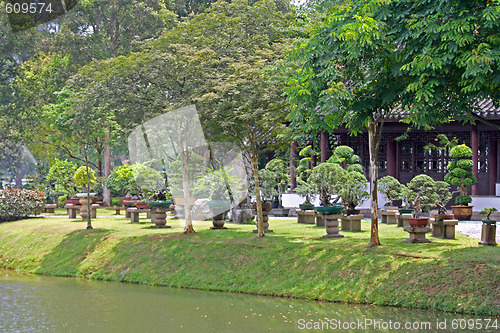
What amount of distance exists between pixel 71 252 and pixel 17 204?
8.03 metres

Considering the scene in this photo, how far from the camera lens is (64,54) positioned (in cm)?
3559

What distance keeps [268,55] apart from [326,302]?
7925mm

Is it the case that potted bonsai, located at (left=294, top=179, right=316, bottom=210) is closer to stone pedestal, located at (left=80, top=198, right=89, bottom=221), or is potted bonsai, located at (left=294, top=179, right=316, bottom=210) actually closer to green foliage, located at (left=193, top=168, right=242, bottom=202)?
green foliage, located at (left=193, top=168, right=242, bottom=202)

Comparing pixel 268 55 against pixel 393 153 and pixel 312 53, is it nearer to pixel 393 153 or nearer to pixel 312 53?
pixel 312 53

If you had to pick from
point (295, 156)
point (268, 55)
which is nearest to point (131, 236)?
point (268, 55)

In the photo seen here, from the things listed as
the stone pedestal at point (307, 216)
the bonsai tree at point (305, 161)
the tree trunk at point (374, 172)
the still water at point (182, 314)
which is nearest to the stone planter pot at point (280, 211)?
the bonsai tree at point (305, 161)

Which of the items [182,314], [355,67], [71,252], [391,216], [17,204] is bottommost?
[182,314]

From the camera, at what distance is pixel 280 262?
14312 millimetres

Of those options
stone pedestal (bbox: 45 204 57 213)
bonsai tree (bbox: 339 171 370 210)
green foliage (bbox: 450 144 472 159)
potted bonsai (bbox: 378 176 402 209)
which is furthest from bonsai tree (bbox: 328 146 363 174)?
stone pedestal (bbox: 45 204 57 213)

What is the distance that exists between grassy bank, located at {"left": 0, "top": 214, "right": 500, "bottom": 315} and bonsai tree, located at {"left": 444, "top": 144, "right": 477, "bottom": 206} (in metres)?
4.15

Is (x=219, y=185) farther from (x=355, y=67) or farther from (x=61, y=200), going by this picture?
(x=61, y=200)

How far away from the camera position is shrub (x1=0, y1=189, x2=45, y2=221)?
2502 centimetres

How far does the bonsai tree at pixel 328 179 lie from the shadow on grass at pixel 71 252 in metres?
7.08

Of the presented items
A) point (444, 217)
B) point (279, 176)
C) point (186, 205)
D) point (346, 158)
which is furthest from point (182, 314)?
point (279, 176)
